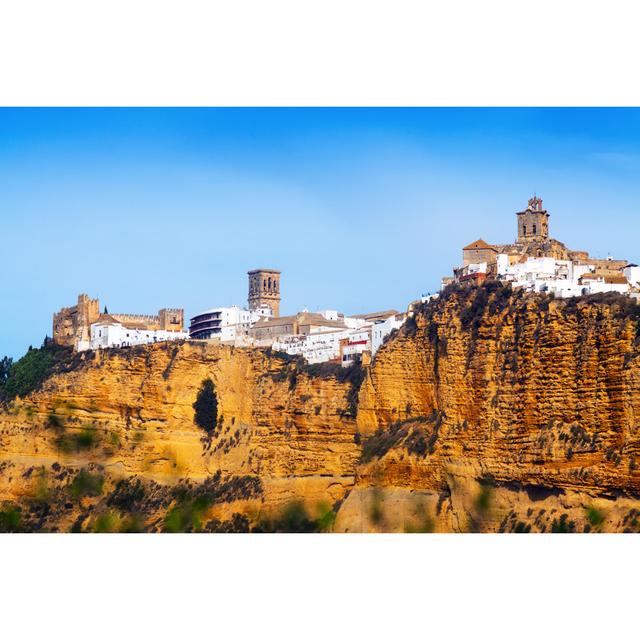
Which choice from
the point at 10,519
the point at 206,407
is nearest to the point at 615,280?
the point at 206,407

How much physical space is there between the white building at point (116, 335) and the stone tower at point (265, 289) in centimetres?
490

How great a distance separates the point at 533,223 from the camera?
69.4m

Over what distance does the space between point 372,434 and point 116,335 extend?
46.1 feet

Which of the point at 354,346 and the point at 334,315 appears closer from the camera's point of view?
the point at 354,346

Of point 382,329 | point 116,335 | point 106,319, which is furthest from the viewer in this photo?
point 106,319

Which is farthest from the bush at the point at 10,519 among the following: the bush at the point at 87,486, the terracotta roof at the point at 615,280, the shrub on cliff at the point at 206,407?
the terracotta roof at the point at 615,280

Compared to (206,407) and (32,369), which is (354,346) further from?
(32,369)

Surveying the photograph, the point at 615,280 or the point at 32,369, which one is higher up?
the point at 615,280

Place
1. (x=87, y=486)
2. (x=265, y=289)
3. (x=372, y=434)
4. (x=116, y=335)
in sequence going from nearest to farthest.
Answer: (x=372, y=434) < (x=87, y=486) < (x=116, y=335) < (x=265, y=289)

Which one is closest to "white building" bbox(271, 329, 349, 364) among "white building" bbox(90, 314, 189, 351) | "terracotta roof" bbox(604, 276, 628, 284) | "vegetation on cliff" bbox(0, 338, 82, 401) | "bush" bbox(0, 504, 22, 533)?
"white building" bbox(90, 314, 189, 351)

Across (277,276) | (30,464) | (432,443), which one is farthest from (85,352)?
(432,443)

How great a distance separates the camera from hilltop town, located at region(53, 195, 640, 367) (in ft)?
205

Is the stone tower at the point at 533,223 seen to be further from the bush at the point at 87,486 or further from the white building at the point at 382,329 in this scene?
the bush at the point at 87,486

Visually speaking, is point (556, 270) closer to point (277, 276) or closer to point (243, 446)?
point (243, 446)
